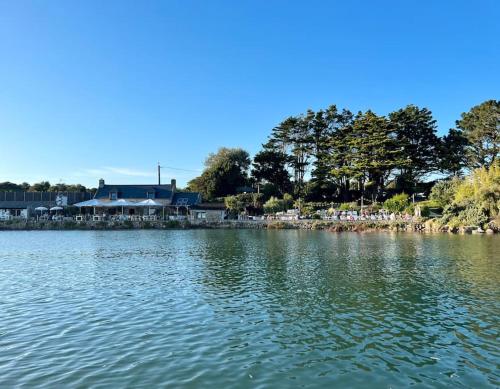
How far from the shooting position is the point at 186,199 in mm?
64625

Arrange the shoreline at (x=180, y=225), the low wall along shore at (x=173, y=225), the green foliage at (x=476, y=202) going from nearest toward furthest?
the green foliage at (x=476, y=202)
the shoreline at (x=180, y=225)
the low wall along shore at (x=173, y=225)

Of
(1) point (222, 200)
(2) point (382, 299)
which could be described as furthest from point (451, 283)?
(1) point (222, 200)

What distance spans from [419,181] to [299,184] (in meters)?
17.9

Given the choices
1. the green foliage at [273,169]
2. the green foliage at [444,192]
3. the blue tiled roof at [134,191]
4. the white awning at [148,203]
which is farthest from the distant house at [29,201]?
the green foliage at [444,192]

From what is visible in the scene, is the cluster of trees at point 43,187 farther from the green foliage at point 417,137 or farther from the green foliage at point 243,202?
the green foliage at point 417,137

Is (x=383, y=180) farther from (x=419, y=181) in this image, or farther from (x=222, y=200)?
(x=222, y=200)

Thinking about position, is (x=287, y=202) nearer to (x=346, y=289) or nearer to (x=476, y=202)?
(x=476, y=202)

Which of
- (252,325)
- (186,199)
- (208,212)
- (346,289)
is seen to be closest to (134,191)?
(186,199)

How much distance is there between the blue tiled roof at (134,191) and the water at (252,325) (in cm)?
4415

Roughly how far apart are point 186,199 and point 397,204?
1204 inches

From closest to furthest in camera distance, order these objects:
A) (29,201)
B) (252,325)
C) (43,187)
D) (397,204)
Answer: (252,325) → (397,204) → (29,201) → (43,187)

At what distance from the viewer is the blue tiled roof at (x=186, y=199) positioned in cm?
6397

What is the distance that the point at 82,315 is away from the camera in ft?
38.4

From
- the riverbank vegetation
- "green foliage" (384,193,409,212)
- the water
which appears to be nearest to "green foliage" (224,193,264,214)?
the riverbank vegetation
